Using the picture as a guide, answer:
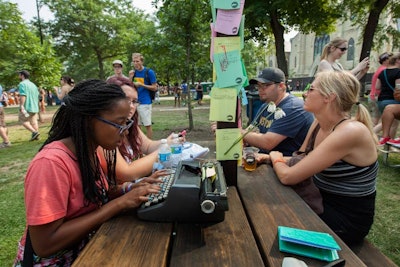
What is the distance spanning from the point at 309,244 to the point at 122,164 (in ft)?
4.52

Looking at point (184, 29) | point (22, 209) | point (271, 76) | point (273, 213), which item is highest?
point (184, 29)

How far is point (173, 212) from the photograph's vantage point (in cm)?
Result: 121

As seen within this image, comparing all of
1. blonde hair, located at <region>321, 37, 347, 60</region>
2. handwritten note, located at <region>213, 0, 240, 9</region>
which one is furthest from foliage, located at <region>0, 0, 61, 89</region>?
handwritten note, located at <region>213, 0, 240, 9</region>

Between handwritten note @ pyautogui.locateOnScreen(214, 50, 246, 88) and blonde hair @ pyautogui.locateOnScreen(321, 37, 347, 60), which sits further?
blonde hair @ pyautogui.locateOnScreen(321, 37, 347, 60)

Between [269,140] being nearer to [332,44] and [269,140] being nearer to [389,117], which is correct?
[332,44]

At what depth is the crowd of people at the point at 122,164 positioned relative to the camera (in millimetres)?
1180

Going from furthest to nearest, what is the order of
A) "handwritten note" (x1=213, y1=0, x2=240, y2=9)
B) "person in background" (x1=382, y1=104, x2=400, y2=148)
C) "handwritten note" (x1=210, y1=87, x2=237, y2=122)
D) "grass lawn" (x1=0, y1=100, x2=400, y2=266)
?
"person in background" (x1=382, y1=104, x2=400, y2=148) < "grass lawn" (x1=0, y1=100, x2=400, y2=266) < "handwritten note" (x1=210, y1=87, x2=237, y2=122) < "handwritten note" (x1=213, y1=0, x2=240, y2=9)

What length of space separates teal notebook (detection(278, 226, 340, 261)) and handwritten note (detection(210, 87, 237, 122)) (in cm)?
75

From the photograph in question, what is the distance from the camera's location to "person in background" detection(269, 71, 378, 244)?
1.65 meters

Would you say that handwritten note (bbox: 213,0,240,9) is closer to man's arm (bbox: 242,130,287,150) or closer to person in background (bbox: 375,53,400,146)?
man's arm (bbox: 242,130,287,150)

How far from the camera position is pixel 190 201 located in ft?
3.85

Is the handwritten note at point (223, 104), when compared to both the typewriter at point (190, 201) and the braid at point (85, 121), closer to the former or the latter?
the typewriter at point (190, 201)

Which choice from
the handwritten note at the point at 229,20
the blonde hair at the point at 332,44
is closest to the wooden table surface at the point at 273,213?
the handwritten note at the point at 229,20

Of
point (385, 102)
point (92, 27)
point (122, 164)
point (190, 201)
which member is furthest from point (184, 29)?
point (92, 27)
